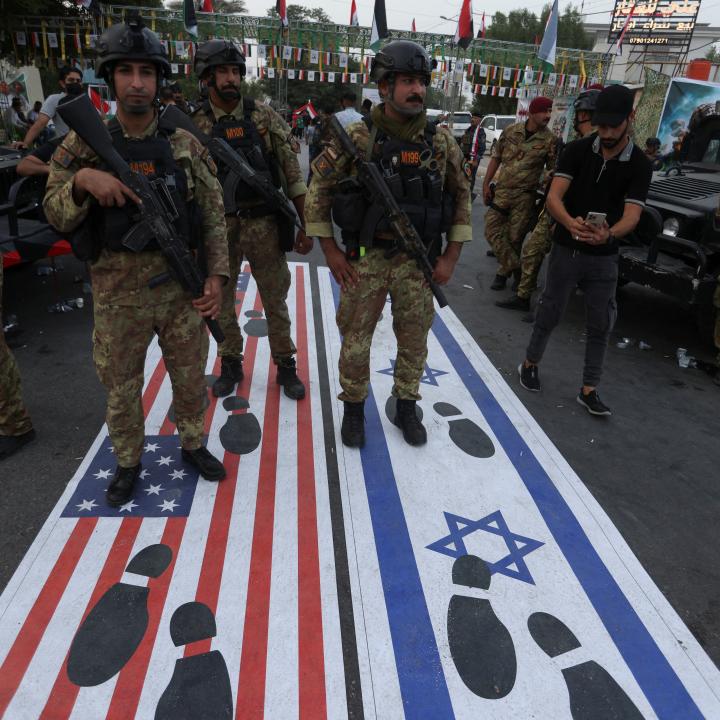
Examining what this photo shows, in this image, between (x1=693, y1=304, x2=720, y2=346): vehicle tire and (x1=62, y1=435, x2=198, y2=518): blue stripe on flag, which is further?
(x1=693, y1=304, x2=720, y2=346): vehicle tire

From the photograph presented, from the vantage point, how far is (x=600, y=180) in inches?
126

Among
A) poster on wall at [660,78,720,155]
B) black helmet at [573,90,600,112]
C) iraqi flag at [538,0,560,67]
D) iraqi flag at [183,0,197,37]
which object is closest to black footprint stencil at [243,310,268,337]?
black helmet at [573,90,600,112]

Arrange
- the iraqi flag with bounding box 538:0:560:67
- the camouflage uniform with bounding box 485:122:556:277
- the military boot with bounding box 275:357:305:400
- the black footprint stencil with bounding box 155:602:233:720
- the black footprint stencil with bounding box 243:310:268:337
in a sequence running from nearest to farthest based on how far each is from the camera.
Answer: the black footprint stencil with bounding box 155:602:233:720, the military boot with bounding box 275:357:305:400, the black footprint stencil with bounding box 243:310:268:337, the camouflage uniform with bounding box 485:122:556:277, the iraqi flag with bounding box 538:0:560:67

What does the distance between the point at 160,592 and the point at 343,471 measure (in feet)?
3.55

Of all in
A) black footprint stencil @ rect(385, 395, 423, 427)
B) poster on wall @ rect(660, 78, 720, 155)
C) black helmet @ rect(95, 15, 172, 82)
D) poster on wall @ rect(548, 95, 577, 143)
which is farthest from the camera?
poster on wall @ rect(548, 95, 577, 143)

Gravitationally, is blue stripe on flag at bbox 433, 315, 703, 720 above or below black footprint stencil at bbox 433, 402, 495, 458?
above

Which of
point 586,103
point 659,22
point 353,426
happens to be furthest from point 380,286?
point 659,22

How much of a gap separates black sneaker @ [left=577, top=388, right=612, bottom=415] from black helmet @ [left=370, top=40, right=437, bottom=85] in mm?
2305

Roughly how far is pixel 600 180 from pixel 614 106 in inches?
17.0

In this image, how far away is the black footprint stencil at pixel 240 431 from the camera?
2.98 metres

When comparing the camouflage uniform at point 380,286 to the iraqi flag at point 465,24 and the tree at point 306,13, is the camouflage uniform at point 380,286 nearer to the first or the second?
the iraqi flag at point 465,24

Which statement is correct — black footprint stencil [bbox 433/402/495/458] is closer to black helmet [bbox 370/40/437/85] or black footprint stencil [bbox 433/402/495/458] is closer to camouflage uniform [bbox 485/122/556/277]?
black helmet [bbox 370/40/437/85]

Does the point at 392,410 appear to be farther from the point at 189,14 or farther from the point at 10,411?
the point at 189,14

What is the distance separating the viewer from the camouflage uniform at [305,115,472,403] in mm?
2650
